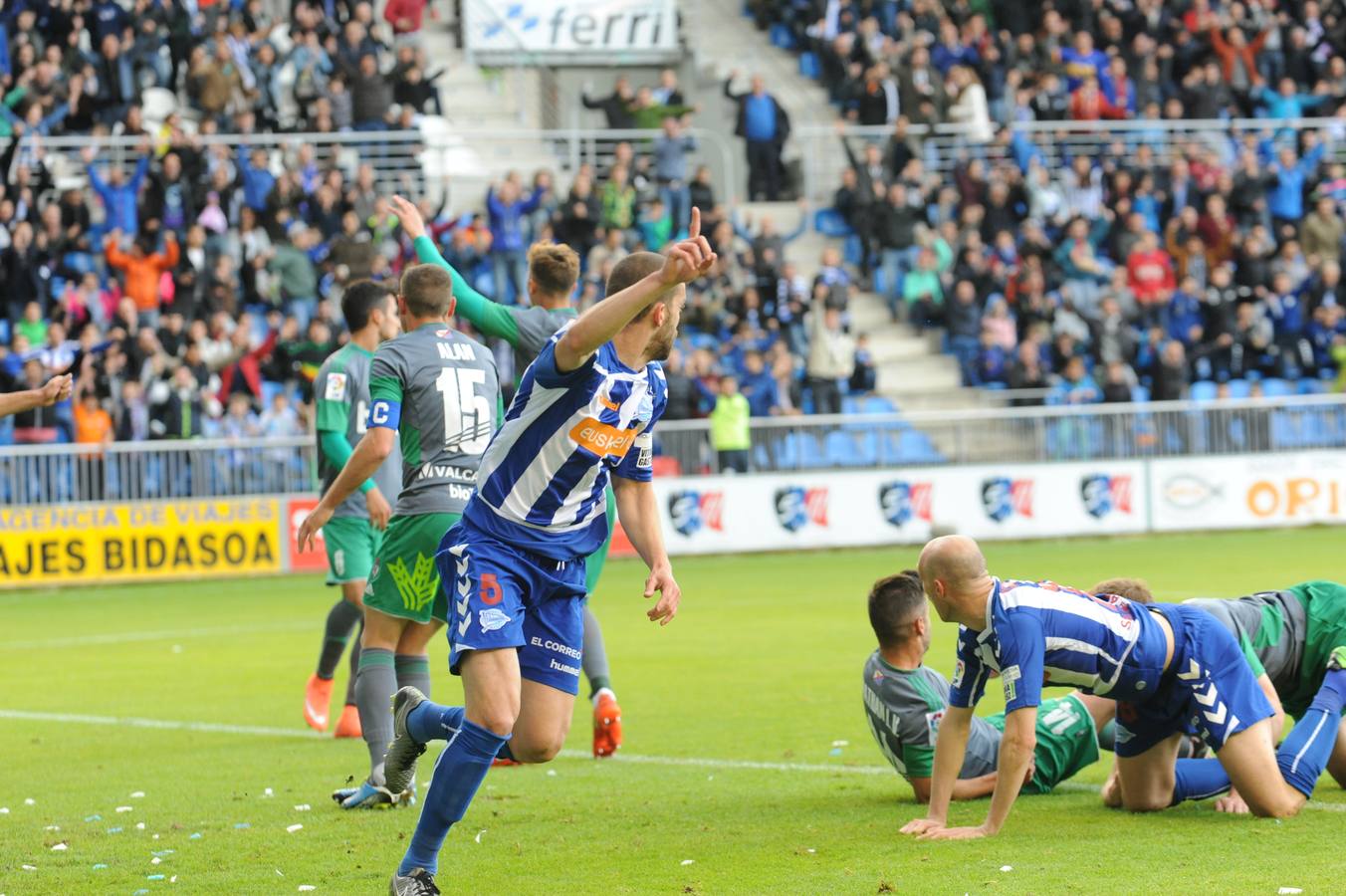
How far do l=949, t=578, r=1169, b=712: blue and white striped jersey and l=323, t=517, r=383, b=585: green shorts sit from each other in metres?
3.76

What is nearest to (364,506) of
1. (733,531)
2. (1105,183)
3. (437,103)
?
(733,531)

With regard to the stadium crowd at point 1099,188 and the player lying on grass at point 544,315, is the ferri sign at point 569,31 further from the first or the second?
the player lying on grass at point 544,315

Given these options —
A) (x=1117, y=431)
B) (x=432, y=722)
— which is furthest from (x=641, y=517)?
(x=1117, y=431)

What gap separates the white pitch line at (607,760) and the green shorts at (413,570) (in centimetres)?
161

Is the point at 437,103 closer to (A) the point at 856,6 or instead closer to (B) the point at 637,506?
(A) the point at 856,6

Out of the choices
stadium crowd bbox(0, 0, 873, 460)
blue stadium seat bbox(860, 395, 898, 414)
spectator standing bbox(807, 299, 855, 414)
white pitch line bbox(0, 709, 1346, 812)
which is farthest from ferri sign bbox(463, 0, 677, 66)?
white pitch line bbox(0, 709, 1346, 812)

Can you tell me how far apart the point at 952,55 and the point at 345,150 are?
34.7ft

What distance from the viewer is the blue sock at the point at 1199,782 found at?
7309 millimetres

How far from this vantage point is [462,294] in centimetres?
841

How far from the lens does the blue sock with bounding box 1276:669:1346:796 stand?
7.02 meters

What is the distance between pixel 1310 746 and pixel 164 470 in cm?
1675

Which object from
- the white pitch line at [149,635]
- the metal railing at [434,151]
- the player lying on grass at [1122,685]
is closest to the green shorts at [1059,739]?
the player lying on grass at [1122,685]

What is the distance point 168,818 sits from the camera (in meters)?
7.69

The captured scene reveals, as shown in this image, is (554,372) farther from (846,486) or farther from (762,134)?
(762,134)
